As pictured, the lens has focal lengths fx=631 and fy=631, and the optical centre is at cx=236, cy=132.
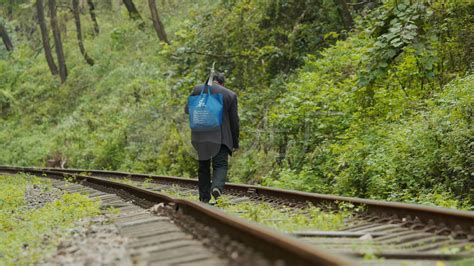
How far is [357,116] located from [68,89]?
27193mm

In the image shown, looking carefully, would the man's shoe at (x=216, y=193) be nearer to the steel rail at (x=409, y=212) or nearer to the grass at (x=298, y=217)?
the grass at (x=298, y=217)

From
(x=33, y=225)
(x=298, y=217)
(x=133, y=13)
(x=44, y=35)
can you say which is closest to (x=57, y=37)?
(x=44, y=35)

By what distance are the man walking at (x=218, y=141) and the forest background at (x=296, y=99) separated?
2302mm

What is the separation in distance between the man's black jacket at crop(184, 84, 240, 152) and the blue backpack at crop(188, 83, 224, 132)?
0.08 meters

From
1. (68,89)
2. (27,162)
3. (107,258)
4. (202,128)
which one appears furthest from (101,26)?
(107,258)

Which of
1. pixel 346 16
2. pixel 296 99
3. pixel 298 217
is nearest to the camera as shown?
pixel 298 217

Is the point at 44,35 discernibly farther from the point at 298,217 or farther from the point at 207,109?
the point at 298,217

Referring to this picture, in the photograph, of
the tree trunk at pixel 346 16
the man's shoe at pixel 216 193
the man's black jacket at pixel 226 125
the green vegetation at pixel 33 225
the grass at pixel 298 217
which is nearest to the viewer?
the green vegetation at pixel 33 225

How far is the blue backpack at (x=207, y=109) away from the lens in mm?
8266

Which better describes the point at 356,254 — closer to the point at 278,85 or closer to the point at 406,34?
the point at 406,34

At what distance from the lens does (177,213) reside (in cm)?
665

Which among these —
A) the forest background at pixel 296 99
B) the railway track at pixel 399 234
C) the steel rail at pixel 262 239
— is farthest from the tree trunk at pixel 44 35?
the railway track at pixel 399 234

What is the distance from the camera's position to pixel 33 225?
7.51 m

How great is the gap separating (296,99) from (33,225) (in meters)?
7.12
